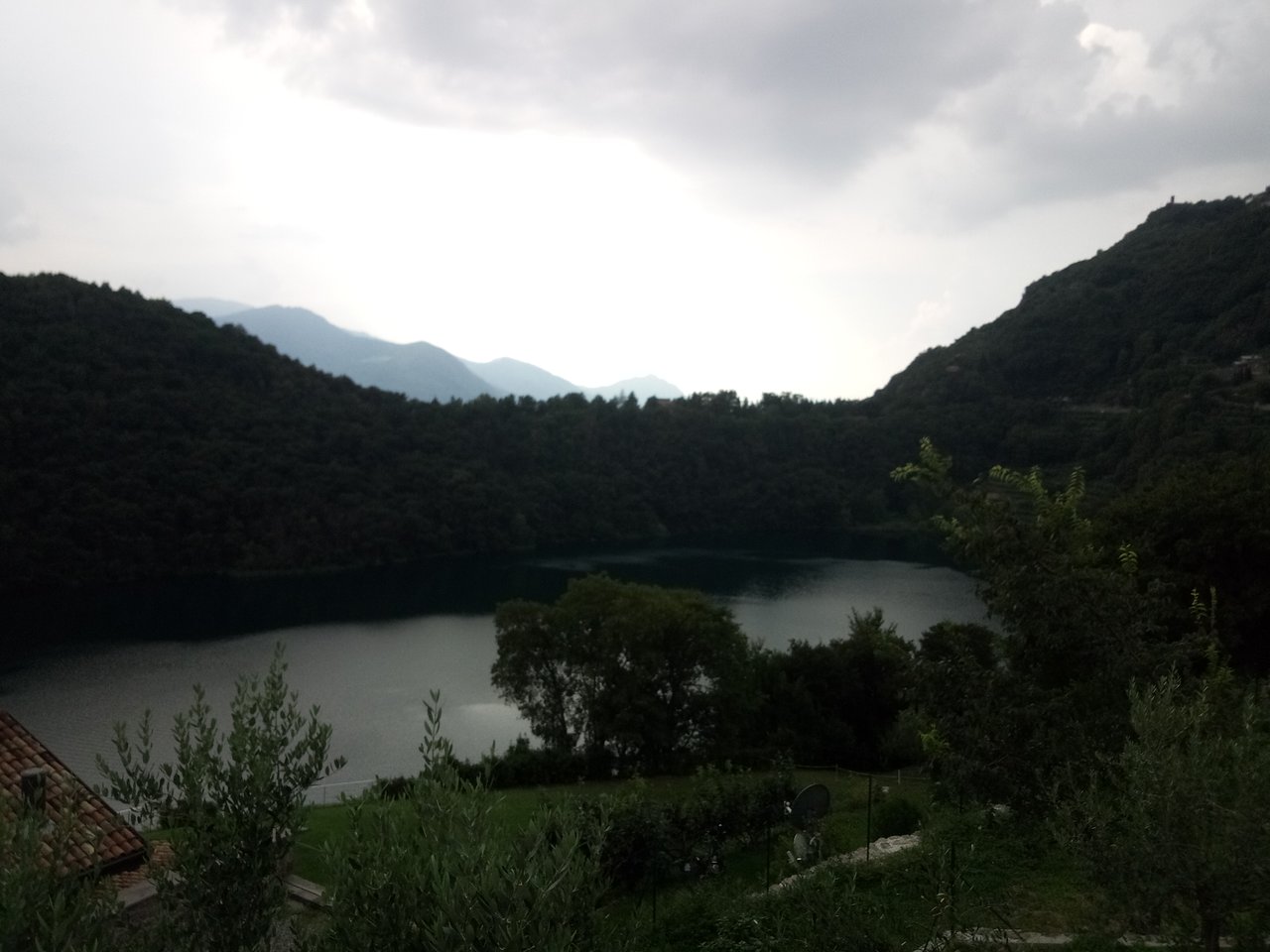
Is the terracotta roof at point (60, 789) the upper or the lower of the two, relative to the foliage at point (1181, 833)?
lower

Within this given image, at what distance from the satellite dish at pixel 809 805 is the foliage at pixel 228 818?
389 inches

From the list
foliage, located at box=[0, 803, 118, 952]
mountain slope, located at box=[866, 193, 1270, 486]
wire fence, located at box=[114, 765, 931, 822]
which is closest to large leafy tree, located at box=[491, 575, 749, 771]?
wire fence, located at box=[114, 765, 931, 822]

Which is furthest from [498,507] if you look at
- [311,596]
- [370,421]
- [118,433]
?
[118,433]

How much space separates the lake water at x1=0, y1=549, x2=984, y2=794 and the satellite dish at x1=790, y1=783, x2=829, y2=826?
540 inches

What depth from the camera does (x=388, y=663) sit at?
38250 millimetres

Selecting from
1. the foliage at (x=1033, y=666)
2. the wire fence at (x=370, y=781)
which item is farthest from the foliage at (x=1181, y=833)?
the wire fence at (x=370, y=781)

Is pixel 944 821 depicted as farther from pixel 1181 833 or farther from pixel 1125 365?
pixel 1125 365

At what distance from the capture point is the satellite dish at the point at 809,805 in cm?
1320

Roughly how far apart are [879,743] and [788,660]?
358 centimetres

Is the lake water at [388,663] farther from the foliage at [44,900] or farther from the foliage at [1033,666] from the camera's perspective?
the foliage at [1033,666]

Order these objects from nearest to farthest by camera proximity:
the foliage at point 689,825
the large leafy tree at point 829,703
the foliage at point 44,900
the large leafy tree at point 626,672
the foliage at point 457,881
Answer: the foliage at point 44,900 → the foliage at point 457,881 → the foliage at point 689,825 → the large leafy tree at point 626,672 → the large leafy tree at point 829,703

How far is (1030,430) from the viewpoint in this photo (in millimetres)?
72812

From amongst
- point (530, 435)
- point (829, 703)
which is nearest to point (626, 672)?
point (829, 703)

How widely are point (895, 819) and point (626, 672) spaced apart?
38.3 feet
